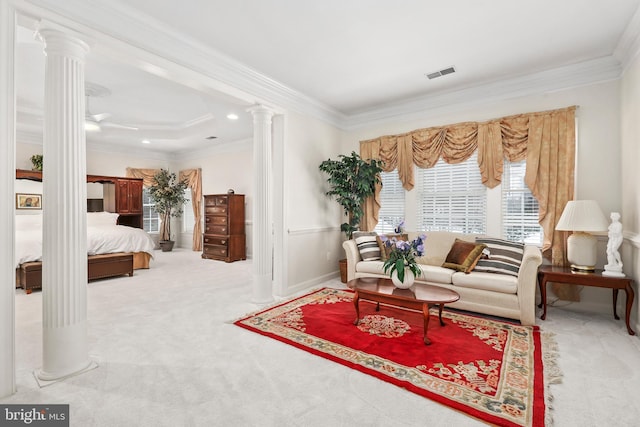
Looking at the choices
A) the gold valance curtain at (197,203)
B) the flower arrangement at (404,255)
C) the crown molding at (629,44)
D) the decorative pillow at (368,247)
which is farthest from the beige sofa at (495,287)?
the gold valance curtain at (197,203)

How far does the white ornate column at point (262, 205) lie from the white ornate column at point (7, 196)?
8.03ft

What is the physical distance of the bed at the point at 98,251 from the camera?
4730 millimetres

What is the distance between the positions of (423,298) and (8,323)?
3222 millimetres

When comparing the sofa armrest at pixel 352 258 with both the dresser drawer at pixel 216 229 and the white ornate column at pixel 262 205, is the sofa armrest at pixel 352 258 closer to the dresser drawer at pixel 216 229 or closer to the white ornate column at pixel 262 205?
the white ornate column at pixel 262 205

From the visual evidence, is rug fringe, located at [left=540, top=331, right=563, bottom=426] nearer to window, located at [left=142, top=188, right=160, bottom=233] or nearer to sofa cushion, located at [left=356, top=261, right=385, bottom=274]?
sofa cushion, located at [left=356, top=261, right=385, bottom=274]

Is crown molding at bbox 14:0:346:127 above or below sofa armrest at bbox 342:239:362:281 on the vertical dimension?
above

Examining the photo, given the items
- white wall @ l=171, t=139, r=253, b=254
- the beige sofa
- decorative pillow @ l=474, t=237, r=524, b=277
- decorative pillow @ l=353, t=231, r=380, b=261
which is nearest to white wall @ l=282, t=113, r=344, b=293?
decorative pillow @ l=353, t=231, r=380, b=261

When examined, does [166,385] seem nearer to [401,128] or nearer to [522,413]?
[522,413]

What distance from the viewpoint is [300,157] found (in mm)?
4863

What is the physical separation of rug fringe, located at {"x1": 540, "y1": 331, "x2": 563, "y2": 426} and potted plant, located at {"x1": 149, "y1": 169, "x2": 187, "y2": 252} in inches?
355

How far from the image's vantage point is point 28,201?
259 inches

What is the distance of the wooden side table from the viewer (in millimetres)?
3068

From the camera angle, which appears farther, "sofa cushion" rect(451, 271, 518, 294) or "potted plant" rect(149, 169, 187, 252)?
"potted plant" rect(149, 169, 187, 252)

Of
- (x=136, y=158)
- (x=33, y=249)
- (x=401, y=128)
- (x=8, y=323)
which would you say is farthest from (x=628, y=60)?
(x=136, y=158)
